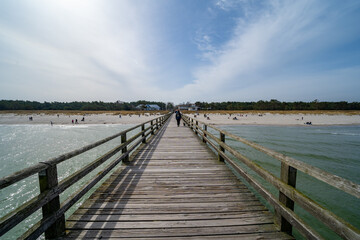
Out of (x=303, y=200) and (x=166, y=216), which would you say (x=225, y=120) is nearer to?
(x=166, y=216)

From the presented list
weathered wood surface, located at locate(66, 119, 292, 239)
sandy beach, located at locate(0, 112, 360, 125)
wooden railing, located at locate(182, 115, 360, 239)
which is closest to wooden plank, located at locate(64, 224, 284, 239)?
weathered wood surface, located at locate(66, 119, 292, 239)

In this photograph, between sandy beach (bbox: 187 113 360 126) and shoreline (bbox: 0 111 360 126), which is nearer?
sandy beach (bbox: 187 113 360 126)

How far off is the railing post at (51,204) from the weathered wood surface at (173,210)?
0.20 metres

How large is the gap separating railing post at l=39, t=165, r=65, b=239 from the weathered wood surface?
0.65 ft

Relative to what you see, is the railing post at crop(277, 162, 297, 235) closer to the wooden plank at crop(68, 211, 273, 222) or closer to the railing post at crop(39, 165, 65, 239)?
the wooden plank at crop(68, 211, 273, 222)

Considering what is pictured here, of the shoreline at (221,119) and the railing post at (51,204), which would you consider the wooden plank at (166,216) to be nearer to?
the railing post at (51,204)

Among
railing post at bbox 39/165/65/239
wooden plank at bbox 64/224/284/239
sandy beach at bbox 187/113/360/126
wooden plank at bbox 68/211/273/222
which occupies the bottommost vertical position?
sandy beach at bbox 187/113/360/126

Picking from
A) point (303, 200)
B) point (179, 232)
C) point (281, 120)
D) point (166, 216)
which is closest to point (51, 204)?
point (166, 216)

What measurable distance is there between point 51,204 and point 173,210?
180cm

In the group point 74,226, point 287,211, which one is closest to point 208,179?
point 287,211

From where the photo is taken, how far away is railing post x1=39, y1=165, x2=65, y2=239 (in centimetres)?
182

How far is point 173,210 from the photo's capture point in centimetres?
267

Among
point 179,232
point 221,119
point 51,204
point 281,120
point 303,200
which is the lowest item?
point 281,120

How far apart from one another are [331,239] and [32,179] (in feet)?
33.9
